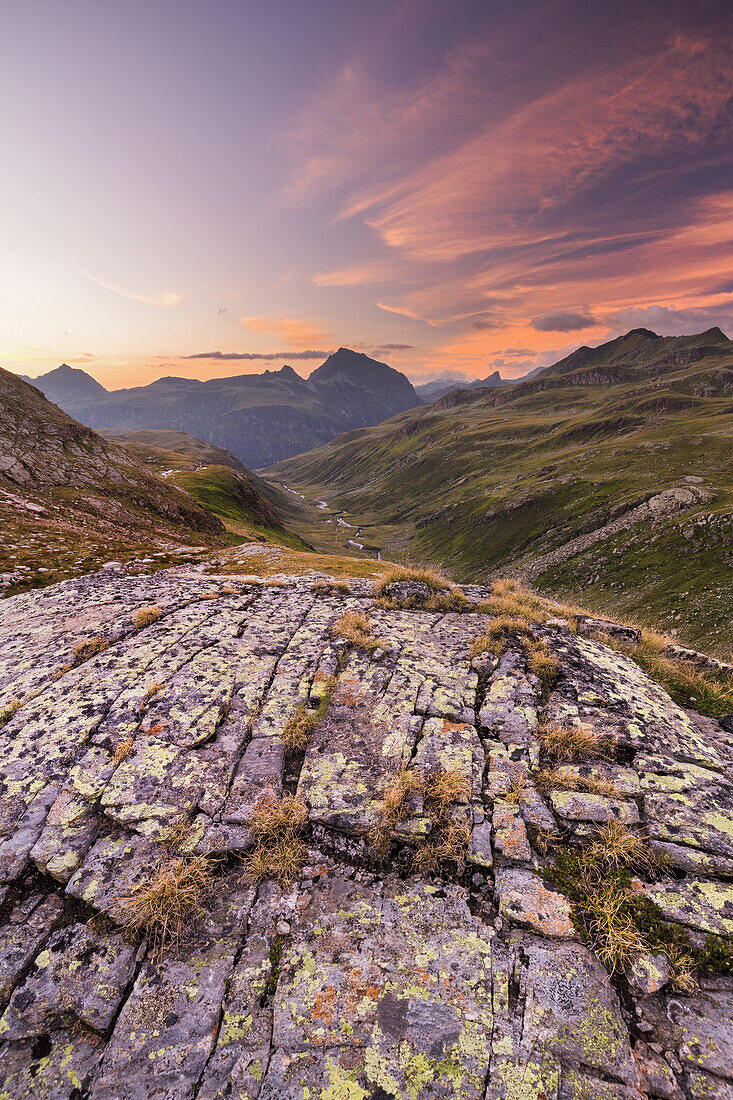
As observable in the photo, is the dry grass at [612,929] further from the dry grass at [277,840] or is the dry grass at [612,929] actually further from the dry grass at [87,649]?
the dry grass at [87,649]

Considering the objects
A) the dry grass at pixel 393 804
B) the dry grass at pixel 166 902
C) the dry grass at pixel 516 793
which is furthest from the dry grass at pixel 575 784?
the dry grass at pixel 166 902

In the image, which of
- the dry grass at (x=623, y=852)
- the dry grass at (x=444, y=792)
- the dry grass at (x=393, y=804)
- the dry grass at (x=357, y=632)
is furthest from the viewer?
the dry grass at (x=357, y=632)

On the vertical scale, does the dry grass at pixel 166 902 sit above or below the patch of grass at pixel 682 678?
below

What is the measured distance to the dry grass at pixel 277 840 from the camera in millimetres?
6383

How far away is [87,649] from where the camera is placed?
37.6 feet

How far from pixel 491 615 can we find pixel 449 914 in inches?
353

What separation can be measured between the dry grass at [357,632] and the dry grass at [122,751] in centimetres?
583

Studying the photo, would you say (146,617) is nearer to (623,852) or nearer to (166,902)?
(166,902)

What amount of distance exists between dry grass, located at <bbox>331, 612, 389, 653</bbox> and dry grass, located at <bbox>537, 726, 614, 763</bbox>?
488 cm

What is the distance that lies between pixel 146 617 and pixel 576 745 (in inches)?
501

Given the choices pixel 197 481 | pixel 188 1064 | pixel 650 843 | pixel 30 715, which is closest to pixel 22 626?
pixel 30 715

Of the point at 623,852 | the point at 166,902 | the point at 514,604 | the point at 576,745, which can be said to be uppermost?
the point at 514,604

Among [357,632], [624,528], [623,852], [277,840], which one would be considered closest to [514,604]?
[357,632]

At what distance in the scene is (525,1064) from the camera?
179 inches
